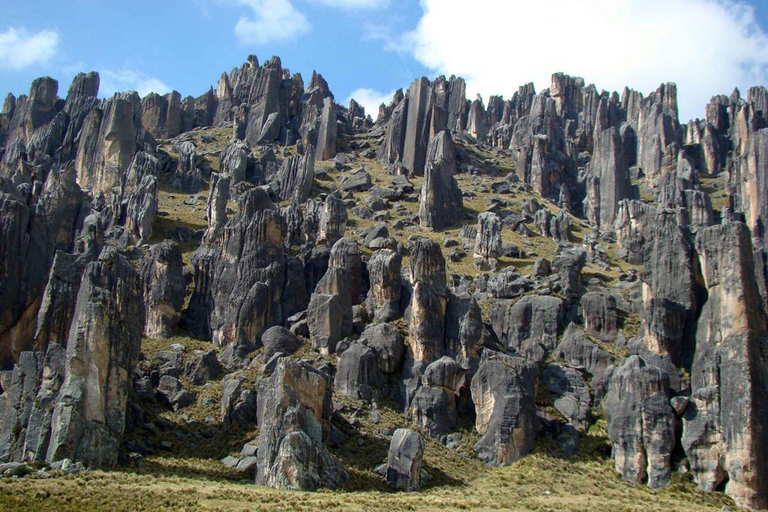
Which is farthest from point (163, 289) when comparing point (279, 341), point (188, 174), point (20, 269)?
point (188, 174)

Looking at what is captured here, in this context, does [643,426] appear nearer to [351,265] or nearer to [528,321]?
[528,321]

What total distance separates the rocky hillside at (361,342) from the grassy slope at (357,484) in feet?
0.87

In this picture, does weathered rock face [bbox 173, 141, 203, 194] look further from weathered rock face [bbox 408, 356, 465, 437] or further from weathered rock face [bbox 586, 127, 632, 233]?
weathered rock face [bbox 408, 356, 465, 437]

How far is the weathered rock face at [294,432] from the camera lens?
52.7 m

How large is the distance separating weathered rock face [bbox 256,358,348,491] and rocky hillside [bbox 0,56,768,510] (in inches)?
6.8

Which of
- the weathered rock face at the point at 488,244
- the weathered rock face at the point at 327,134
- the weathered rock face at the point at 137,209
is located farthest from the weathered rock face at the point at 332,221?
the weathered rock face at the point at 327,134

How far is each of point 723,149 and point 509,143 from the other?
41421mm

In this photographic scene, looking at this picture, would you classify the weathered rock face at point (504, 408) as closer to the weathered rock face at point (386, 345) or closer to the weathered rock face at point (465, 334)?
the weathered rock face at point (465, 334)

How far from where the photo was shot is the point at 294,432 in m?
53.4

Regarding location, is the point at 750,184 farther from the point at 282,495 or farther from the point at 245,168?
the point at 282,495

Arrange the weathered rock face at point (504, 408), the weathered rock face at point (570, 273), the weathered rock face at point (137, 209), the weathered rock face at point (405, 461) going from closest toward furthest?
the weathered rock face at point (405, 461) < the weathered rock face at point (504, 408) < the weathered rock face at point (570, 273) < the weathered rock face at point (137, 209)

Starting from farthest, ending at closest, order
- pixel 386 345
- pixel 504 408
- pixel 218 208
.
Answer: pixel 218 208 → pixel 386 345 → pixel 504 408

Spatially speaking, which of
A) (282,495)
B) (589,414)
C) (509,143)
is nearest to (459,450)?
(589,414)

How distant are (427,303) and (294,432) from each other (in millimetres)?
23776
